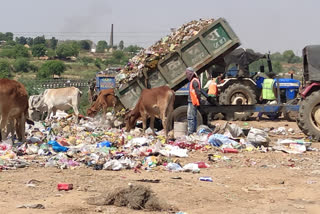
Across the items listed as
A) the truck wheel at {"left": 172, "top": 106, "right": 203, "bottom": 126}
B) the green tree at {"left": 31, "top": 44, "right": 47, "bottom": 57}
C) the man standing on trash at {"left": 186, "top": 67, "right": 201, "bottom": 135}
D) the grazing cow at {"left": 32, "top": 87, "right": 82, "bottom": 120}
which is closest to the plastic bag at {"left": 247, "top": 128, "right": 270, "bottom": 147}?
the man standing on trash at {"left": 186, "top": 67, "right": 201, "bottom": 135}

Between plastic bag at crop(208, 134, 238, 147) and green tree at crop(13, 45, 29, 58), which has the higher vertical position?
green tree at crop(13, 45, 29, 58)

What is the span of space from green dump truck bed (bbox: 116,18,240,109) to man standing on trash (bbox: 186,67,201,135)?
1.17 meters

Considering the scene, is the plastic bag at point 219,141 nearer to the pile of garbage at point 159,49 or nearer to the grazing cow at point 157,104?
the grazing cow at point 157,104

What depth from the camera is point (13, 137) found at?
12500mm

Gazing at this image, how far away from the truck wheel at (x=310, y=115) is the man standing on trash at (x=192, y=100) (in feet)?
8.24

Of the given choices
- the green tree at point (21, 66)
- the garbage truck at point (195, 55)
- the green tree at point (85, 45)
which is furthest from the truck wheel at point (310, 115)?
the green tree at point (85, 45)

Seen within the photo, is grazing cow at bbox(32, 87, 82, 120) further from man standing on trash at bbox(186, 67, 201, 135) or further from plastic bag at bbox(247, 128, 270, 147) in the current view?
plastic bag at bbox(247, 128, 270, 147)

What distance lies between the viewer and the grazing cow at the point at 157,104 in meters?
14.4

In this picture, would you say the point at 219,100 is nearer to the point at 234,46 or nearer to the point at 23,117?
the point at 234,46

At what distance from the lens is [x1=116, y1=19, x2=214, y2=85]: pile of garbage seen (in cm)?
1545

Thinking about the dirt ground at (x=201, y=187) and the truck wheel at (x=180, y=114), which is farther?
the truck wheel at (x=180, y=114)

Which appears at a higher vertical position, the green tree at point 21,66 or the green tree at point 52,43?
the green tree at point 52,43

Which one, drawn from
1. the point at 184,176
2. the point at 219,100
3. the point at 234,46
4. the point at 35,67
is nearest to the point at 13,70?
the point at 35,67

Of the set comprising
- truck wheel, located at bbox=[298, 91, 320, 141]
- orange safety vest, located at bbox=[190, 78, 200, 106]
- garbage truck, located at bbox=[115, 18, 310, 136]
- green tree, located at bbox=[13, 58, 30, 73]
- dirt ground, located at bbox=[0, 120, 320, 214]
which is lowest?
dirt ground, located at bbox=[0, 120, 320, 214]
